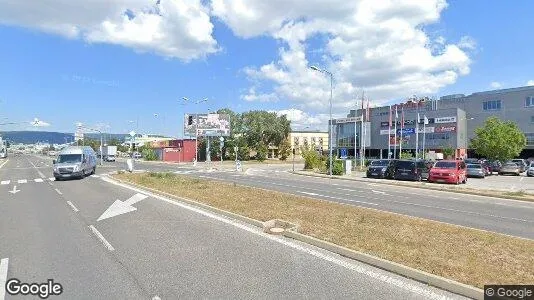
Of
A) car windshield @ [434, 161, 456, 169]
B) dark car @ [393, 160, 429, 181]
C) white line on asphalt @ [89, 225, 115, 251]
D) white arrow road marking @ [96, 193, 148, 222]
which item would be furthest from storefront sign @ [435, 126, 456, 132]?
white line on asphalt @ [89, 225, 115, 251]

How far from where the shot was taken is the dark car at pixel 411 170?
33.0 meters

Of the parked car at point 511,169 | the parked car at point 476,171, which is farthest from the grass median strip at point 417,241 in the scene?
the parked car at point 511,169

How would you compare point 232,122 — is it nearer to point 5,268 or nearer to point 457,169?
point 457,169

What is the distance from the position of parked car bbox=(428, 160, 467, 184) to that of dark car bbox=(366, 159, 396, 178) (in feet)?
12.2

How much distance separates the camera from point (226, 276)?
23.3 ft

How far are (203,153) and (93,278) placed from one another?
87.5 metres

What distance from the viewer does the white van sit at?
30438mm

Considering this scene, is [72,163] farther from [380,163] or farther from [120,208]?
[380,163]

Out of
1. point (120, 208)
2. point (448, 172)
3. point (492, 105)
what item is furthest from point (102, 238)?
point (492, 105)

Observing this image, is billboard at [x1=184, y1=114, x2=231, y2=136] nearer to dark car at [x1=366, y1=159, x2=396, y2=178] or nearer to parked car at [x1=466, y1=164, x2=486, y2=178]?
dark car at [x1=366, y1=159, x2=396, y2=178]

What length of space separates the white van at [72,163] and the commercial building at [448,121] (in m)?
49.8

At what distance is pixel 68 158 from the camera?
1266 inches

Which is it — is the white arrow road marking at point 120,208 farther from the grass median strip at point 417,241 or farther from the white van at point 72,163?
the white van at point 72,163

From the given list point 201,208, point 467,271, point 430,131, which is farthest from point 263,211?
point 430,131
